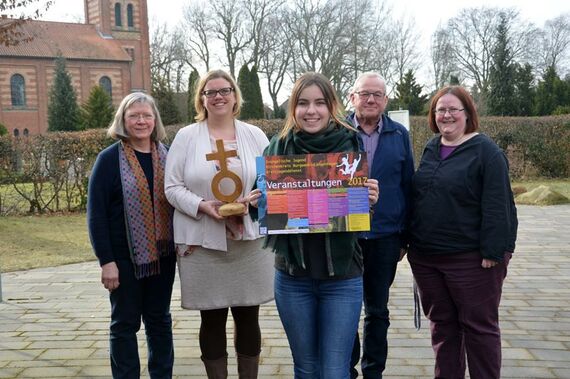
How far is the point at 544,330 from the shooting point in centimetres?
482

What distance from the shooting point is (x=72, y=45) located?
54.1m

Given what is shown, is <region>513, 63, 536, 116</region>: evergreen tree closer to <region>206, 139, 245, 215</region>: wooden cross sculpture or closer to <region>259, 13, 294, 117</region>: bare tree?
<region>259, 13, 294, 117</region>: bare tree

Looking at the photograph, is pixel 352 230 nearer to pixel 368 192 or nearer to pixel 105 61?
pixel 368 192

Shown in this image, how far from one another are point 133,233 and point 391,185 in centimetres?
161

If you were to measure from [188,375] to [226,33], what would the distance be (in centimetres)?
4645

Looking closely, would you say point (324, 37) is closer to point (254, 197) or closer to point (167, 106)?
point (167, 106)

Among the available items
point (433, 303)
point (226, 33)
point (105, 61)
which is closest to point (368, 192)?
point (433, 303)

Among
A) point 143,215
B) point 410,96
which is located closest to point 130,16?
point 410,96

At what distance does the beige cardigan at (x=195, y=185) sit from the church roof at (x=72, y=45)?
5381cm

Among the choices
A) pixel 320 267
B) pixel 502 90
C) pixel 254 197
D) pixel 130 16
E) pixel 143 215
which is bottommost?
pixel 320 267

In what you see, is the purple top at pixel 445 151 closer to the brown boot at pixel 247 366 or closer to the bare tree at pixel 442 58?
the brown boot at pixel 247 366

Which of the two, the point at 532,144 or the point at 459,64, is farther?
the point at 459,64

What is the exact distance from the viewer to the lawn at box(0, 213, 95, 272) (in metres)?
8.56

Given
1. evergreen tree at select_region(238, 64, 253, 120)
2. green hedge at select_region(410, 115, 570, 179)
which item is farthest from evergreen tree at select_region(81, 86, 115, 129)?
green hedge at select_region(410, 115, 570, 179)
